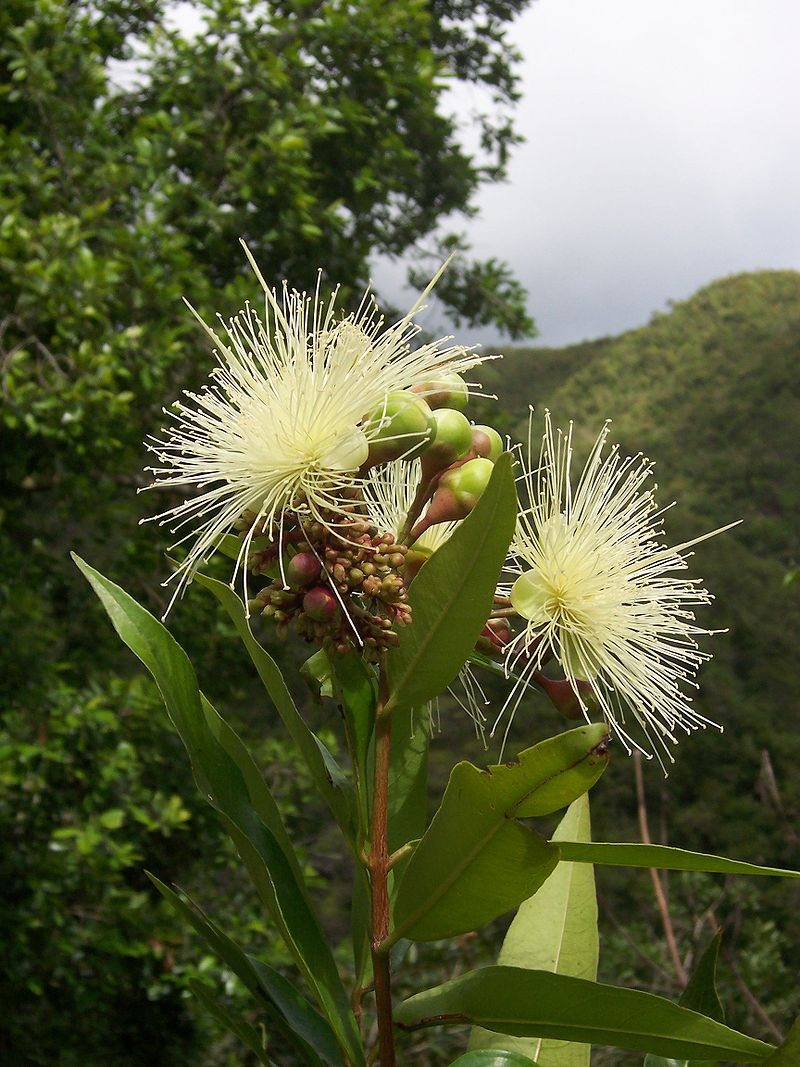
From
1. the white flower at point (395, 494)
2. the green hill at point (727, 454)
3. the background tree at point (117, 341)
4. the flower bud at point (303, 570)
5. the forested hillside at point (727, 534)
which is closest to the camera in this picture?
the flower bud at point (303, 570)

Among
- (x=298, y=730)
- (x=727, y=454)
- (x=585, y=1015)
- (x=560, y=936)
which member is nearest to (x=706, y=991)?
(x=560, y=936)

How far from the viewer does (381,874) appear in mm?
783

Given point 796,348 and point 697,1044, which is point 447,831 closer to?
point 697,1044

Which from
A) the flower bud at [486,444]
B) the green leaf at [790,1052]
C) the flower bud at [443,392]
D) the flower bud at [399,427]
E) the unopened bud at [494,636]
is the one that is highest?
the flower bud at [443,392]

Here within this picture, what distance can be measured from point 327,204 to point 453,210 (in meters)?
1.70

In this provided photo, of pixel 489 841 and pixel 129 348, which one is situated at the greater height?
pixel 129 348

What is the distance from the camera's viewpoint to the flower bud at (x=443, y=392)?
86cm

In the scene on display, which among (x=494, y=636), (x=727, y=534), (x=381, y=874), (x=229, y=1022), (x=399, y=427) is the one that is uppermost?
A: (x=727, y=534)

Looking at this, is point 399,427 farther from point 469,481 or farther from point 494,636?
point 494,636

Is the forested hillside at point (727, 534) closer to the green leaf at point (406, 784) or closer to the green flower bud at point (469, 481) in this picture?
the green leaf at point (406, 784)

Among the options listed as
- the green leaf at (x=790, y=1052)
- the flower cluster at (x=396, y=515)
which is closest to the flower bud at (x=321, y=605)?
the flower cluster at (x=396, y=515)

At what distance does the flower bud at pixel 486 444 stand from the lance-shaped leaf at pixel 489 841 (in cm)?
28

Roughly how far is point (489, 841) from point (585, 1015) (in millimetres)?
147

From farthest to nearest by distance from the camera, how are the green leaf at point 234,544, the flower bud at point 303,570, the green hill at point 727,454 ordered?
the green hill at point 727,454 → the green leaf at point 234,544 → the flower bud at point 303,570
